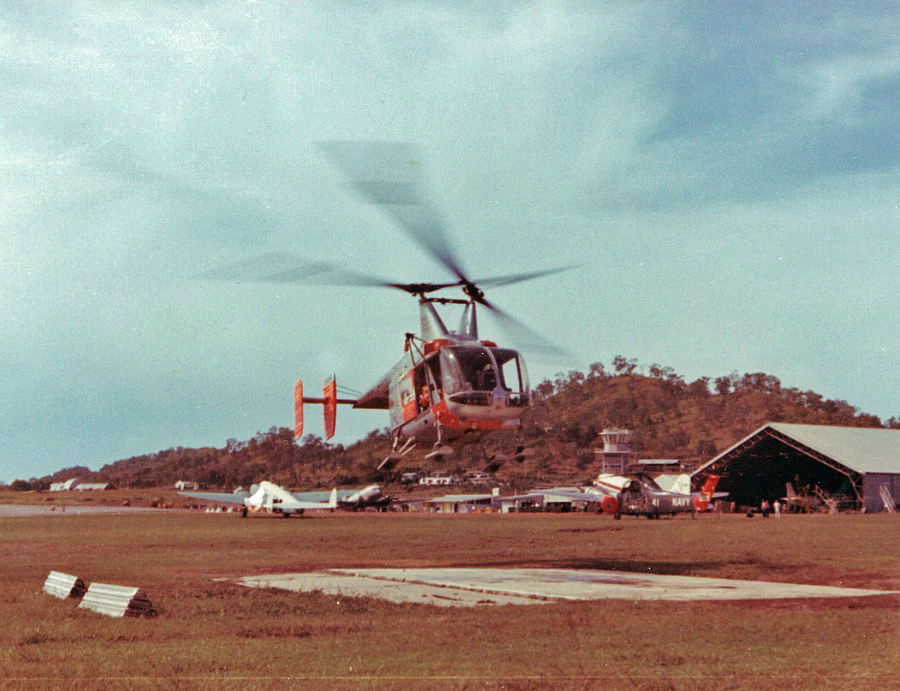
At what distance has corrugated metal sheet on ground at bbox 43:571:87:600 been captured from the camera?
19406mm

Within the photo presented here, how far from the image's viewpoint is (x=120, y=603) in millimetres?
17031

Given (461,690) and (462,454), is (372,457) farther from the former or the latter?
(461,690)

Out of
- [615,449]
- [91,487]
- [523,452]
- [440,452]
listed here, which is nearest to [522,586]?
[523,452]

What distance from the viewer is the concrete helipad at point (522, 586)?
20.0 meters

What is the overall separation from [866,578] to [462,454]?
481ft

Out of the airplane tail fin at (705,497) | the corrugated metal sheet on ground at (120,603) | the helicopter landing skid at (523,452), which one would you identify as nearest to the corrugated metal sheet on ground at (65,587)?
the corrugated metal sheet on ground at (120,603)

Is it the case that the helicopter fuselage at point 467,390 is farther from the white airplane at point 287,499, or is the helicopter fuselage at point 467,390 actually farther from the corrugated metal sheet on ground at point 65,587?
the white airplane at point 287,499

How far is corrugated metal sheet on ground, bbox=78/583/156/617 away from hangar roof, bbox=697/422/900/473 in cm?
7358

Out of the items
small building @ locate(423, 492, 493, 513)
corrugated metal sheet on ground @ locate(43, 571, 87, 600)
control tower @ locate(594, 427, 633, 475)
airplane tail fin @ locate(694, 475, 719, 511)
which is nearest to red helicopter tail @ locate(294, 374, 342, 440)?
corrugated metal sheet on ground @ locate(43, 571, 87, 600)

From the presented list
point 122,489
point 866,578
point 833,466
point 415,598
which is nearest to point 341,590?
point 415,598

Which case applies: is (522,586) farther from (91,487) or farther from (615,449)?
(91,487)

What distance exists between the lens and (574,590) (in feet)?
70.1

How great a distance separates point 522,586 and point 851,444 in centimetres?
→ 7592

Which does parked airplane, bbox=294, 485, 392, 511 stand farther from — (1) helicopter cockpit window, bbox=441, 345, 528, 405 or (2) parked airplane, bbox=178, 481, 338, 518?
(1) helicopter cockpit window, bbox=441, 345, 528, 405
